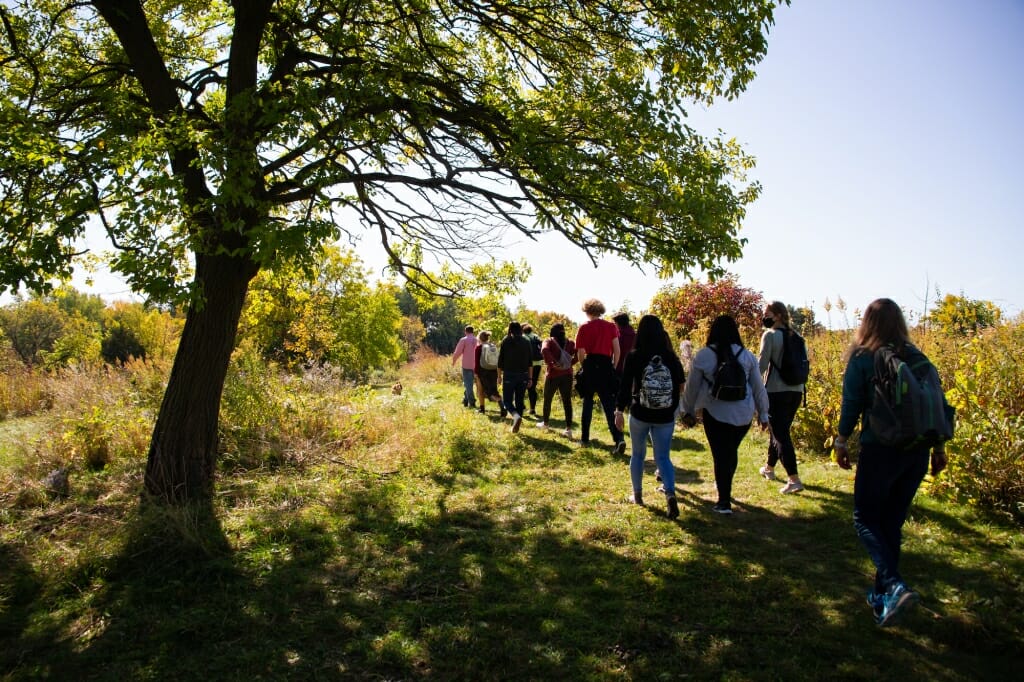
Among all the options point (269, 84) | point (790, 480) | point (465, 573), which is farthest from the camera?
point (790, 480)

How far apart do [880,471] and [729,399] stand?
181 cm

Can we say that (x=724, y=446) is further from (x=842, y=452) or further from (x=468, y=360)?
(x=468, y=360)

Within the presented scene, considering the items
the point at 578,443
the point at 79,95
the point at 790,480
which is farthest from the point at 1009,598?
the point at 79,95

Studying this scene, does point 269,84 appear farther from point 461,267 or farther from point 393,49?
point 461,267

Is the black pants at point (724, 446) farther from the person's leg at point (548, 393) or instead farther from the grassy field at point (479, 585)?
the person's leg at point (548, 393)

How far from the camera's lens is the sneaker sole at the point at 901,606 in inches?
137

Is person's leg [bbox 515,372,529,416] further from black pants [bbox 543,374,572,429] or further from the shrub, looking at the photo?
the shrub

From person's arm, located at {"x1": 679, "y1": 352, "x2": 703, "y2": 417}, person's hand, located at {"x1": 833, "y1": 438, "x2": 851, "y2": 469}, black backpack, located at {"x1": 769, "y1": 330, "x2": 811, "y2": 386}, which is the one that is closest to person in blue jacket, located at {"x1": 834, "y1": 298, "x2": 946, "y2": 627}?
person's hand, located at {"x1": 833, "y1": 438, "x2": 851, "y2": 469}

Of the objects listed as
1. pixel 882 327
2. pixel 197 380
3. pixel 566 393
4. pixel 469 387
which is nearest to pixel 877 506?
pixel 882 327

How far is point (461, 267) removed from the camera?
361 inches

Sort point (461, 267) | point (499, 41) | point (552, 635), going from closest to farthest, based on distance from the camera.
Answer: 1. point (552, 635)
2. point (499, 41)
3. point (461, 267)

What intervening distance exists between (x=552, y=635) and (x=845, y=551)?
8.70ft

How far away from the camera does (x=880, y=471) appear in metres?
3.77

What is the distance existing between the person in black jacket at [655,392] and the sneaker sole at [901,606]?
88.1 inches
